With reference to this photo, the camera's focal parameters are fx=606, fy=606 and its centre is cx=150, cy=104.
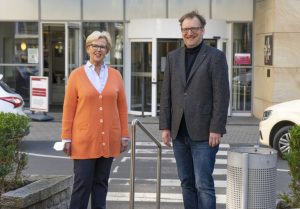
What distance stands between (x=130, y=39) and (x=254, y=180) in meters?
14.0

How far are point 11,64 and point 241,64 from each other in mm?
7311

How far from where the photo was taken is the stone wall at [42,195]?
17.4ft

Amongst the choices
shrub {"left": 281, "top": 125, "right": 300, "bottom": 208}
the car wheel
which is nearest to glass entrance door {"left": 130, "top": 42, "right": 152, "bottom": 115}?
the car wheel

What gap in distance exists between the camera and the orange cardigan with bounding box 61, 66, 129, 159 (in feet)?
17.2

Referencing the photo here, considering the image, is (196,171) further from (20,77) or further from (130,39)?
(20,77)

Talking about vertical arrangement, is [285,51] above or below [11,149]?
above

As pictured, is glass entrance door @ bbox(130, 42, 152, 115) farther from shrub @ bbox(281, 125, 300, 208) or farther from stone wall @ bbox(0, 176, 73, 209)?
shrub @ bbox(281, 125, 300, 208)

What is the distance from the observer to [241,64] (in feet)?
62.0

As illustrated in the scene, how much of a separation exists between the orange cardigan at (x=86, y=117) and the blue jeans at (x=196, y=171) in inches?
25.6

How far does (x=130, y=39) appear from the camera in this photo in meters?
18.7

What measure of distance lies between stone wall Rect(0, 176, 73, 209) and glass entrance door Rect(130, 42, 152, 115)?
39.9 ft

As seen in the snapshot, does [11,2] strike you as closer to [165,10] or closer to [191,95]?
[165,10]

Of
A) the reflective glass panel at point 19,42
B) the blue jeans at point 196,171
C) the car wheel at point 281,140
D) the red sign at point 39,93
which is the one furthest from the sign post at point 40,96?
the blue jeans at point 196,171

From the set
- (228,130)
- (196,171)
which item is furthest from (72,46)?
(196,171)
